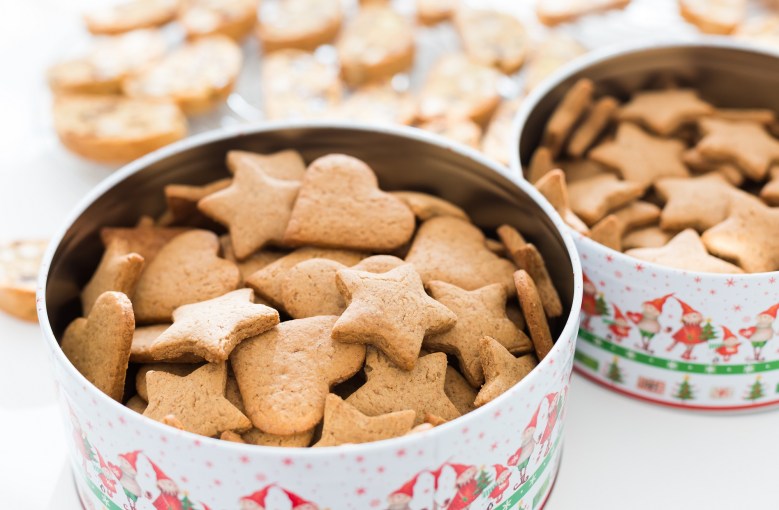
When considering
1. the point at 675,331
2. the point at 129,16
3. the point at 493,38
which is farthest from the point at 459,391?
the point at 129,16

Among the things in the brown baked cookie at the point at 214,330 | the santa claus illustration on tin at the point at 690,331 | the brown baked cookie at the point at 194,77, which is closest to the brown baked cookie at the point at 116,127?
the brown baked cookie at the point at 194,77

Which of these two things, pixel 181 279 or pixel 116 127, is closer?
pixel 181 279

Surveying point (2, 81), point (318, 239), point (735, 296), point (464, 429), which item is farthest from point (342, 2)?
point (464, 429)

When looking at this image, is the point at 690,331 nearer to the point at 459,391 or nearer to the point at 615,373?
the point at 615,373

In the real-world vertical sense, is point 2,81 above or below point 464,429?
below

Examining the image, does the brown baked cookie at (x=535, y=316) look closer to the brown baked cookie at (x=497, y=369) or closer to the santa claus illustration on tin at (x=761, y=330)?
the brown baked cookie at (x=497, y=369)

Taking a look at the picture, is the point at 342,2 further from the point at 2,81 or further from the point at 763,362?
the point at 763,362

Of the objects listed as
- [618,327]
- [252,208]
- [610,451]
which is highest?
[252,208]
